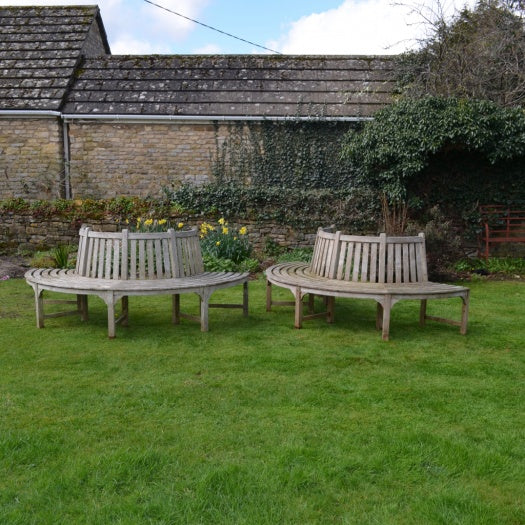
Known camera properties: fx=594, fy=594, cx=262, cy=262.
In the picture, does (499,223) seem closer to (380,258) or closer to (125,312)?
(380,258)

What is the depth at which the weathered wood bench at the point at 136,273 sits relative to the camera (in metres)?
6.42

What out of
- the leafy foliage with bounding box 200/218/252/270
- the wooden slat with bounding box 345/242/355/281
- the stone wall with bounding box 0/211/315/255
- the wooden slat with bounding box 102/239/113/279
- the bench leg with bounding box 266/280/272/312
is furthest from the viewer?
the stone wall with bounding box 0/211/315/255

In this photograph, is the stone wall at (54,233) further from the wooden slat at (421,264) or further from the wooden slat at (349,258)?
the wooden slat at (421,264)

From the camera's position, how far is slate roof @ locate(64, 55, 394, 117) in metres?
14.5

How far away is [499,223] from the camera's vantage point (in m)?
12.9

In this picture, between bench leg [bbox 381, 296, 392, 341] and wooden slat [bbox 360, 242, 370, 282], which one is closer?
bench leg [bbox 381, 296, 392, 341]

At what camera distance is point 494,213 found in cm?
1293

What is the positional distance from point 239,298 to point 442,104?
653 cm

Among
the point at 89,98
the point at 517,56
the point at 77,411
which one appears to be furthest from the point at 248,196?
the point at 77,411

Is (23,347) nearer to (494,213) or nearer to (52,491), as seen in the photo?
(52,491)

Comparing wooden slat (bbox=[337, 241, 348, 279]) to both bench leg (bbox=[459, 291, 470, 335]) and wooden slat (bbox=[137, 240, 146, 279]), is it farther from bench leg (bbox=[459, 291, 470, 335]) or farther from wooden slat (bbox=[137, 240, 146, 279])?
wooden slat (bbox=[137, 240, 146, 279])

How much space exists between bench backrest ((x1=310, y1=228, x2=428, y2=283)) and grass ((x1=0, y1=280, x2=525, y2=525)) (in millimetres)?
636

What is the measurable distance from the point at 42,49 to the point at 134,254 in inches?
463

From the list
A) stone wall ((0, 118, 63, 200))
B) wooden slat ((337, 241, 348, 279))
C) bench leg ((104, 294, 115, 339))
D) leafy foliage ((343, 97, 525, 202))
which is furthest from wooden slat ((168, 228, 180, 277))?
stone wall ((0, 118, 63, 200))
